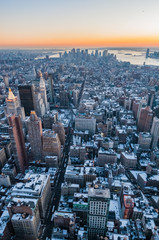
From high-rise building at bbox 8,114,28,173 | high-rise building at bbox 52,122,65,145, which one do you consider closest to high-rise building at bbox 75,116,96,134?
high-rise building at bbox 52,122,65,145

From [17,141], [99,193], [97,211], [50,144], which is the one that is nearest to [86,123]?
[50,144]

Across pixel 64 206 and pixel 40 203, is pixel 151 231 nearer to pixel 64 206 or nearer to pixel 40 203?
pixel 64 206

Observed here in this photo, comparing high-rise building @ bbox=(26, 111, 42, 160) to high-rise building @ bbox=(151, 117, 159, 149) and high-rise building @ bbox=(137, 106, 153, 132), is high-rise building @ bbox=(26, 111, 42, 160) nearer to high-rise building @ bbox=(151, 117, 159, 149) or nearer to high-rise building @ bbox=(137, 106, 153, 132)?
high-rise building @ bbox=(151, 117, 159, 149)

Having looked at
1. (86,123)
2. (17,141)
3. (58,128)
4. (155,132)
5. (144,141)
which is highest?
(17,141)

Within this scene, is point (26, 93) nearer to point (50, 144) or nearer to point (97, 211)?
point (50, 144)

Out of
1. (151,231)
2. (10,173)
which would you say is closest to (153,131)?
(151,231)

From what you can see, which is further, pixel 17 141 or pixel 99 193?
pixel 17 141

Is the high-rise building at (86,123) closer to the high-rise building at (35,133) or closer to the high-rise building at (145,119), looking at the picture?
the high-rise building at (145,119)
